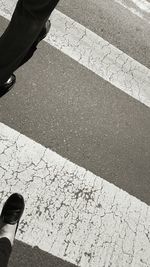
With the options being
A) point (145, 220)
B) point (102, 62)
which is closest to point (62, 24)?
point (102, 62)

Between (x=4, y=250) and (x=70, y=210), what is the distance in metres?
0.79

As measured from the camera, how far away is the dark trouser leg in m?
2.68

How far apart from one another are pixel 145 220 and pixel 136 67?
216 centimetres

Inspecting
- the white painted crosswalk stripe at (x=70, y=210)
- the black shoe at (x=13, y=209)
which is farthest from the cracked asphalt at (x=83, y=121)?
the black shoe at (x=13, y=209)

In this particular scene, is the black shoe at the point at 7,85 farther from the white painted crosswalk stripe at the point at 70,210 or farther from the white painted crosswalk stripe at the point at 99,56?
the white painted crosswalk stripe at the point at 99,56

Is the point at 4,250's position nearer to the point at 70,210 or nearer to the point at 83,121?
the point at 70,210

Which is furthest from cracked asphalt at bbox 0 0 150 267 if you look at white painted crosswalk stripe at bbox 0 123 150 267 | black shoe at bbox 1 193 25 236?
black shoe at bbox 1 193 25 236

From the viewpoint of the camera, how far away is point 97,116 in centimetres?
418

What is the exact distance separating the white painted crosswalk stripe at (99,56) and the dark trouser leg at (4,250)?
7.84ft

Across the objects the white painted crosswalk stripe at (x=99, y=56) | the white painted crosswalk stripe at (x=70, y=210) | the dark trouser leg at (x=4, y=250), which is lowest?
the dark trouser leg at (x=4, y=250)

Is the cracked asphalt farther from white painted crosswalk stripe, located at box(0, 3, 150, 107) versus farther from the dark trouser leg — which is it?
the dark trouser leg

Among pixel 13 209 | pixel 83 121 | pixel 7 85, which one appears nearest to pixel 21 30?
pixel 7 85

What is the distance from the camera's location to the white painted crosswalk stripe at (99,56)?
4.58 metres

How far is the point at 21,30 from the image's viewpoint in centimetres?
305
